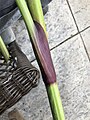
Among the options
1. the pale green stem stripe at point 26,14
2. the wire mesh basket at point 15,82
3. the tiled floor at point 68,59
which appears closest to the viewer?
the pale green stem stripe at point 26,14

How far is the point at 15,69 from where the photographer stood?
0.90m

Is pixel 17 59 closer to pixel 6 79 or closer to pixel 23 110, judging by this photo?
pixel 6 79

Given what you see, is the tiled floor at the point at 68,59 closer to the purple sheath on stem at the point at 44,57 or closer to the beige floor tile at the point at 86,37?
the beige floor tile at the point at 86,37

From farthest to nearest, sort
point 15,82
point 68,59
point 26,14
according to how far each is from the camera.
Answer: point 68,59 → point 15,82 → point 26,14

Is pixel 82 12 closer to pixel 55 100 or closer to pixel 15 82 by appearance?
pixel 15 82

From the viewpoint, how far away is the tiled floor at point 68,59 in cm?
137

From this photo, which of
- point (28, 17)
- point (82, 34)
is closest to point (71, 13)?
point (82, 34)

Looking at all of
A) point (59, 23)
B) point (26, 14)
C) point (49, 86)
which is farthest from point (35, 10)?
point (59, 23)

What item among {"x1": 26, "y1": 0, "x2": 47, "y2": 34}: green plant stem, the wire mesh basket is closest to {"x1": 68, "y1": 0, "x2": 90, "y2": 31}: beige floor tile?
the wire mesh basket

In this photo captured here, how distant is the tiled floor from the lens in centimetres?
137

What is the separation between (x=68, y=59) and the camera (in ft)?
4.56

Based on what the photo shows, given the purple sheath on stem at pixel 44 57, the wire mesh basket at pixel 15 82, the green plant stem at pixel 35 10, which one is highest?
the green plant stem at pixel 35 10

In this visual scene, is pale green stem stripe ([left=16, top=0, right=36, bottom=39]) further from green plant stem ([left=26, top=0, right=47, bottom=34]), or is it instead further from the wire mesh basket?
the wire mesh basket

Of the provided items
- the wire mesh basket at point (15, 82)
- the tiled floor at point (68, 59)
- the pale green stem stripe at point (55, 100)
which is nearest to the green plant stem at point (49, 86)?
the pale green stem stripe at point (55, 100)
